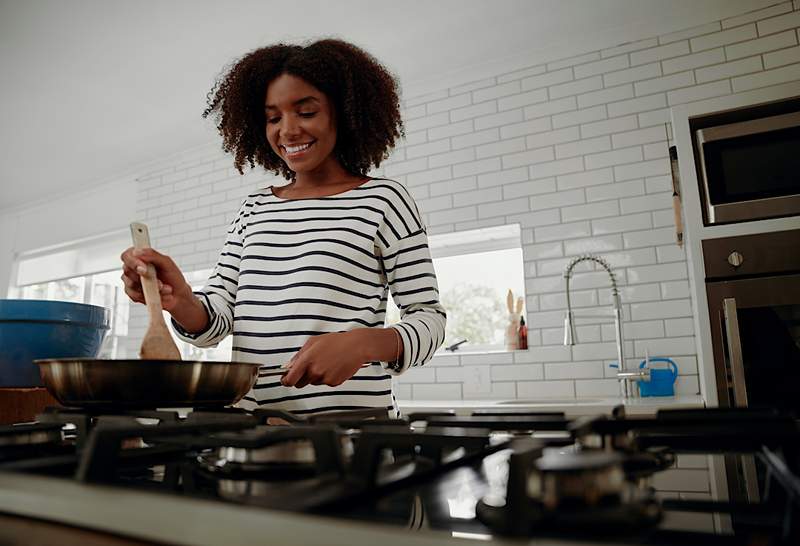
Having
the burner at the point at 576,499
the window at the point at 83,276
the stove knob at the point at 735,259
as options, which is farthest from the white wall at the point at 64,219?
the burner at the point at 576,499

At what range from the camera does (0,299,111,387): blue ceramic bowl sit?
106 cm

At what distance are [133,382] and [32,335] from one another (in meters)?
0.61

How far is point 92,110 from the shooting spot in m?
3.52

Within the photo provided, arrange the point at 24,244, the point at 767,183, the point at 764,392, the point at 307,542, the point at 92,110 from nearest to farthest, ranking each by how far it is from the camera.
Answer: the point at 307,542, the point at 764,392, the point at 767,183, the point at 92,110, the point at 24,244

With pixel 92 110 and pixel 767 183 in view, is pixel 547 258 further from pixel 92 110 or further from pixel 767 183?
pixel 92 110

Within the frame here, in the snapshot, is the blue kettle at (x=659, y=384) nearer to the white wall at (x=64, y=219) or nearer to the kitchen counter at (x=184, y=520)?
the kitchen counter at (x=184, y=520)

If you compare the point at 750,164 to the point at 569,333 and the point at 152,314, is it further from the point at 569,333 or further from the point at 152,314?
the point at 152,314

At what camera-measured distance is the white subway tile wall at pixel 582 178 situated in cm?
242

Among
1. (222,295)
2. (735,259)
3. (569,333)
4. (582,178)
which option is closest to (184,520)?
(222,295)

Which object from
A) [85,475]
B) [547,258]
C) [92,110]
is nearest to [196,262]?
[92,110]

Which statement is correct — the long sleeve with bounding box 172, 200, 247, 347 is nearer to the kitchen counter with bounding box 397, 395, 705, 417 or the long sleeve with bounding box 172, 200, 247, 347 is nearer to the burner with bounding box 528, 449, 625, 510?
the kitchen counter with bounding box 397, 395, 705, 417

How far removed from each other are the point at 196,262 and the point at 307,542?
148 inches

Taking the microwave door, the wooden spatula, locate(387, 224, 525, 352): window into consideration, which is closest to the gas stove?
the wooden spatula

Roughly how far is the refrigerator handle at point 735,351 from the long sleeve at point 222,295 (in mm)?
1444
